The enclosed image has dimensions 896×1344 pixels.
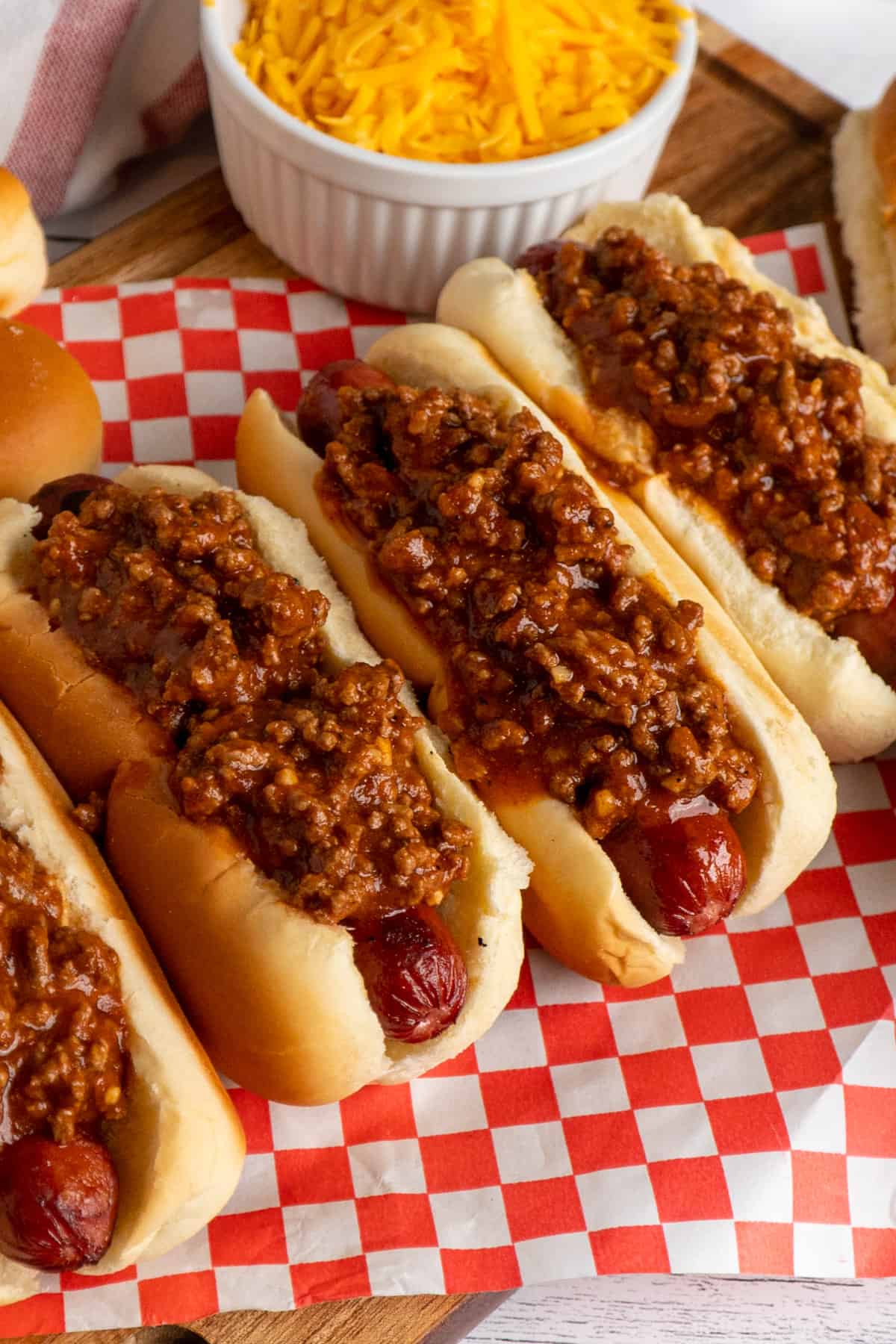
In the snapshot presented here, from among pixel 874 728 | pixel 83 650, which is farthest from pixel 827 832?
pixel 83 650

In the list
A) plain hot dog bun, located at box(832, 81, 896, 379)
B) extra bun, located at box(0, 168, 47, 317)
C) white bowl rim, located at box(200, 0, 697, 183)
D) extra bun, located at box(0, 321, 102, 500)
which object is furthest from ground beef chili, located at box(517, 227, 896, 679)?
extra bun, located at box(0, 168, 47, 317)

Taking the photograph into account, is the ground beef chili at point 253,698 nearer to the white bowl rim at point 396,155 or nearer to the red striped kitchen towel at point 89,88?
the white bowl rim at point 396,155

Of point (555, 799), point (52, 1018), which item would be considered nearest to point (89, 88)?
point (555, 799)

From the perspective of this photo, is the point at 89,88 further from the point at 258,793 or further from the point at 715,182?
the point at 258,793

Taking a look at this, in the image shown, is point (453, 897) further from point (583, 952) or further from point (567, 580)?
point (567, 580)

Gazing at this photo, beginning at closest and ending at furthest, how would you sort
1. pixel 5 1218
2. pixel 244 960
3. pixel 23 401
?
pixel 5 1218
pixel 244 960
pixel 23 401

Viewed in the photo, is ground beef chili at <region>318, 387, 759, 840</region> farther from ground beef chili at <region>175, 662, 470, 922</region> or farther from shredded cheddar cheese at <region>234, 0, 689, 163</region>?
shredded cheddar cheese at <region>234, 0, 689, 163</region>

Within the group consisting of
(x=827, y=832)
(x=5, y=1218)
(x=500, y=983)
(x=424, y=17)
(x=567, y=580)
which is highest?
(x=424, y=17)
